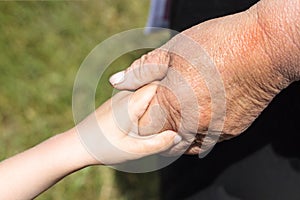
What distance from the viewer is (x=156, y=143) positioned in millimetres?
1023

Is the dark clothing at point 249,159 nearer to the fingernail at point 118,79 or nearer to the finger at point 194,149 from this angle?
the finger at point 194,149

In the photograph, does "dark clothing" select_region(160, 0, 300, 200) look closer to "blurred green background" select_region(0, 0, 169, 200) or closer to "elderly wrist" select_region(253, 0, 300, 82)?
"elderly wrist" select_region(253, 0, 300, 82)

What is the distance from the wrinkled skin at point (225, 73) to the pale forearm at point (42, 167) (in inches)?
4.4

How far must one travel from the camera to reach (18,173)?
1.05m

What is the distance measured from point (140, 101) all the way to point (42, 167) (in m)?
0.19

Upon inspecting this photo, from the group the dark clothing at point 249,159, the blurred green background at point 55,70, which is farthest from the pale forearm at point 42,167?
the blurred green background at point 55,70

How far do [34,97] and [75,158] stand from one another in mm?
954

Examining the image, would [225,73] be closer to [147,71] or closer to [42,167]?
[147,71]

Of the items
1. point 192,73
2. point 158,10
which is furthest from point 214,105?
point 158,10

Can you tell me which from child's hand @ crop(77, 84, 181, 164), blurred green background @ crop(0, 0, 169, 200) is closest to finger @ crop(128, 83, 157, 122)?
child's hand @ crop(77, 84, 181, 164)

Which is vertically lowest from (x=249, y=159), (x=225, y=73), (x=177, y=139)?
(x=249, y=159)

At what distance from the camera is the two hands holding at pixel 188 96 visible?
0.94 meters

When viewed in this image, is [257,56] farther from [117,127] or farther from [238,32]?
[117,127]

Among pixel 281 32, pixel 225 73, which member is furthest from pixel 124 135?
pixel 281 32
